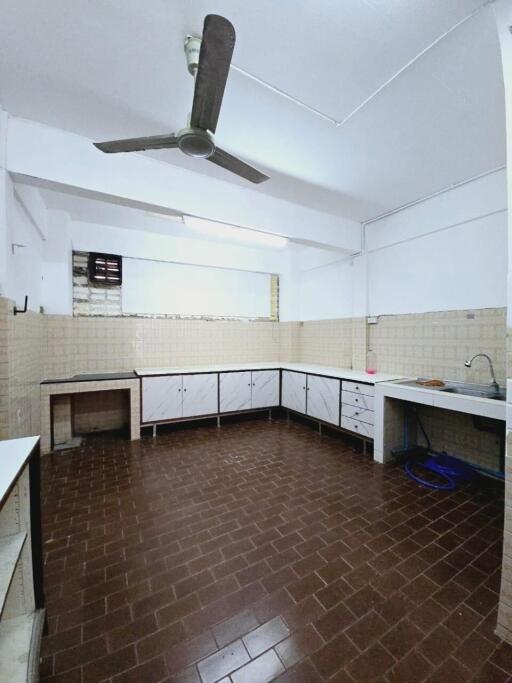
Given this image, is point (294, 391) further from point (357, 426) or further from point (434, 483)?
point (434, 483)

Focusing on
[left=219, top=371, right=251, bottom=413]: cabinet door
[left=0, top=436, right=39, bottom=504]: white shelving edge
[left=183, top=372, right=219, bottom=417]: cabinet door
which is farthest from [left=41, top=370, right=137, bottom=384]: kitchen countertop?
[left=0, top=436, right=39, bottom=504]: white shelving edge

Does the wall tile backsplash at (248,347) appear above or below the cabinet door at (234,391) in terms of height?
above

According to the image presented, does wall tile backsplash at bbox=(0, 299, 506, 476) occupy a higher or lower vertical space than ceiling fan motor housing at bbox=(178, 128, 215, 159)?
Result: lower

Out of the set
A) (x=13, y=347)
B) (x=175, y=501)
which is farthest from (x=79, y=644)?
(x=13, y=347)

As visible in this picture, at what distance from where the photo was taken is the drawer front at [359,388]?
3.24 meters

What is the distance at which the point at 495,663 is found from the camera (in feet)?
3.98

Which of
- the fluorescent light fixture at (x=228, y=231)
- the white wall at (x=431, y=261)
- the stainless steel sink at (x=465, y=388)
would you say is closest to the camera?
the stainless steel sink at (x=465, y=388)

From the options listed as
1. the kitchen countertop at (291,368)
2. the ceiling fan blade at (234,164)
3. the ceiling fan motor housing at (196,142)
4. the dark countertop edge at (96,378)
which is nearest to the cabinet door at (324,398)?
the kitchen countertop at (291,368)

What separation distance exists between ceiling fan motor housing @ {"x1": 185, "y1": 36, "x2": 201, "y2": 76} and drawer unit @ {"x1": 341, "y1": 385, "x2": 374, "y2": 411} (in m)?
3.25

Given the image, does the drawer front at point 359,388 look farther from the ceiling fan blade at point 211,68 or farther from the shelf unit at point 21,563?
the shelf unit at point 21,563

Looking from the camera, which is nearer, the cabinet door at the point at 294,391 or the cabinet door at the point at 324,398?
the cabinet door at the point at 324,398

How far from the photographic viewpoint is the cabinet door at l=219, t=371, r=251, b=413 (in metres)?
4.28

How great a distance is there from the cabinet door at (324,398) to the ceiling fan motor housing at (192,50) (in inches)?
130

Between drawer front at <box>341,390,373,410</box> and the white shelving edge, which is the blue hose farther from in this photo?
the white shelving edge
